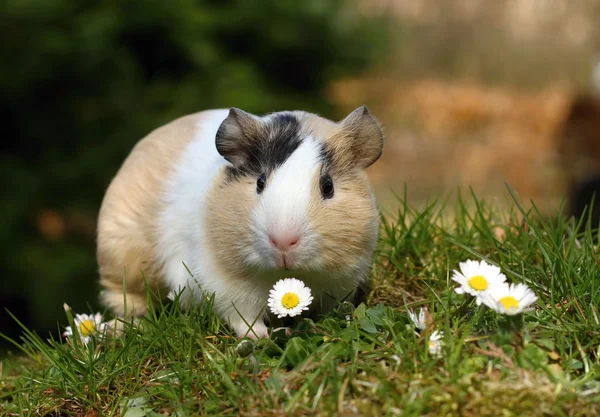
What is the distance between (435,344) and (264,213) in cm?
88

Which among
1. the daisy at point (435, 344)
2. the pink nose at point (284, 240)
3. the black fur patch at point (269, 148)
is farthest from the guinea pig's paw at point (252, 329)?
the daisy at point (435, 344)

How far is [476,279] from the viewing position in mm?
2857

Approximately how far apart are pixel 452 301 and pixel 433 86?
1353 centimetres

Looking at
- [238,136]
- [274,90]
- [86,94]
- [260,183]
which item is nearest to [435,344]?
[260,183]

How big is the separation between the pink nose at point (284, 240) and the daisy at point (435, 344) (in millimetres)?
662

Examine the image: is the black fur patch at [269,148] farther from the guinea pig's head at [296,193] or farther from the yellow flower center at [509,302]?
the yellow flower center at [509,302]

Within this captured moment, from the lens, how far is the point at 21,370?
3.84 m

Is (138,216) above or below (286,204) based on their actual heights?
above

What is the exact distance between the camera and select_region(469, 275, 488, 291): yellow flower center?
2814mm

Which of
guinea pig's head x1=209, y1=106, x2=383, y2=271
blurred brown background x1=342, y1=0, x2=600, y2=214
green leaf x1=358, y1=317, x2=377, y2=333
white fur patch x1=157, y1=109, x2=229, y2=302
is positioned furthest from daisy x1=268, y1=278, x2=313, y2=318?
blurred brown background x1=342, y1=0, x2=600, y2=214

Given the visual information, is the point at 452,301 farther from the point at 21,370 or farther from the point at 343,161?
the point at 21,370

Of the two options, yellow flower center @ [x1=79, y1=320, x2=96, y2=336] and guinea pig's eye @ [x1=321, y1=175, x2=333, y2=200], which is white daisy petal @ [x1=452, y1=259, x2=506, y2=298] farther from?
yellow flower center @ [x1=79, y1=320, x2=96, y2=336]

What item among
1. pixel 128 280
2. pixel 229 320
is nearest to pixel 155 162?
pixel 128 280

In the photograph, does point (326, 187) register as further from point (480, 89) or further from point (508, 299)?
point (480, 89)
